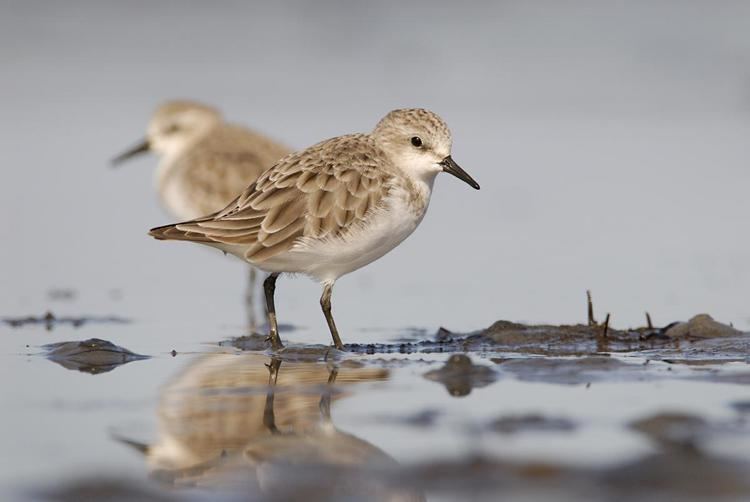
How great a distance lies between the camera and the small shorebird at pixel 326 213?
6.74 m

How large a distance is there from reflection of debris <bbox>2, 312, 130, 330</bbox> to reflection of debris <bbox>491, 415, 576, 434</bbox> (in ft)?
10.7

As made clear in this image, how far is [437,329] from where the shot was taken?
7430mm

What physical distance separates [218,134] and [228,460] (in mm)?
6346

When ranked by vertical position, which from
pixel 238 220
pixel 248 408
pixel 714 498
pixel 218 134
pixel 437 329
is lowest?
pixel 714 498

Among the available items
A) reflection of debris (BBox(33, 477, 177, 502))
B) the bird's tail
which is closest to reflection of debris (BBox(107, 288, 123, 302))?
the bird's tail

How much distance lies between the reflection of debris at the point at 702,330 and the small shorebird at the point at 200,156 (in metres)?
3.05

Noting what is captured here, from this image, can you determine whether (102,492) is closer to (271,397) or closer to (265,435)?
(265,435)

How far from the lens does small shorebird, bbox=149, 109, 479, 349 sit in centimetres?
674

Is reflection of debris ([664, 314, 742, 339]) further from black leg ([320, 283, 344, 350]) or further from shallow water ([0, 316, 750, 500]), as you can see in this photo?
black leg ([320, 283, 344, 350])

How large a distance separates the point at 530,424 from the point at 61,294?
14.1ft

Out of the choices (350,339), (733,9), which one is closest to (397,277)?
(350,339)

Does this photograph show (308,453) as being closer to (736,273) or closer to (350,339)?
(350,339)

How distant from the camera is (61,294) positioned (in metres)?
8.34

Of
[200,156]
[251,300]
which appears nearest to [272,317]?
[251,300]
